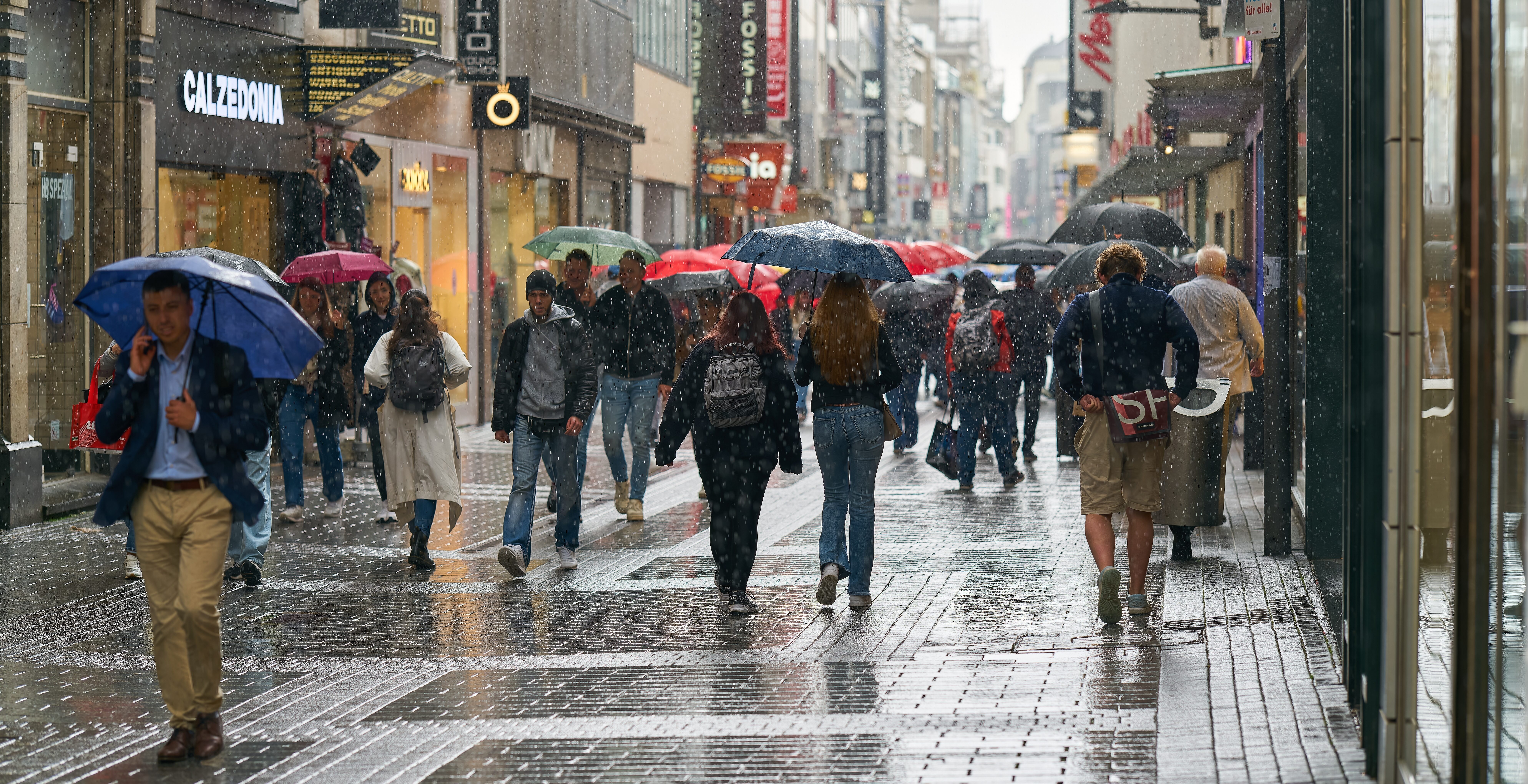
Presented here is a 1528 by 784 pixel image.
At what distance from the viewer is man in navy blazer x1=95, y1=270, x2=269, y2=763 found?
20.2 ft

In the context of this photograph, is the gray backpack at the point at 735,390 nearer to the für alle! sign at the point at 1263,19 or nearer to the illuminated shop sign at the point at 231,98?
the für alle! sign at the point at 1263,19

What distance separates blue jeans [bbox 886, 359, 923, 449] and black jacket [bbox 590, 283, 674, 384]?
520 cm

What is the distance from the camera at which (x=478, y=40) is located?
20.1 metres

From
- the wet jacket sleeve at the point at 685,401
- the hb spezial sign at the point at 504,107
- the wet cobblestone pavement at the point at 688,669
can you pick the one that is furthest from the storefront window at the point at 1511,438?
the hb spezial sign at the point at 504,107

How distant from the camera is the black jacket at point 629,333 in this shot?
40.2ft

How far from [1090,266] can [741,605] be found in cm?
597

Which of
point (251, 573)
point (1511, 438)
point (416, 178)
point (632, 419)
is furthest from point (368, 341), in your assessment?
point (1511, 438)

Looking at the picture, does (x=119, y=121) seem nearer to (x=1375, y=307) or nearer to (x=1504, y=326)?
(x=1375, y=307)

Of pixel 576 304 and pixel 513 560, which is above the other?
pixel 576 304

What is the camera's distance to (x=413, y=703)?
22.9 feet

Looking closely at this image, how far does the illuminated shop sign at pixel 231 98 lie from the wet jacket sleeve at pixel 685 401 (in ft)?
25.2

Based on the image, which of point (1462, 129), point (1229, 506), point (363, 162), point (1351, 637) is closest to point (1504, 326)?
point (1462, 129)

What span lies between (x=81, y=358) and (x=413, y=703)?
7902 mm

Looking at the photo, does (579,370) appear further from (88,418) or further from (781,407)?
(88,418)
